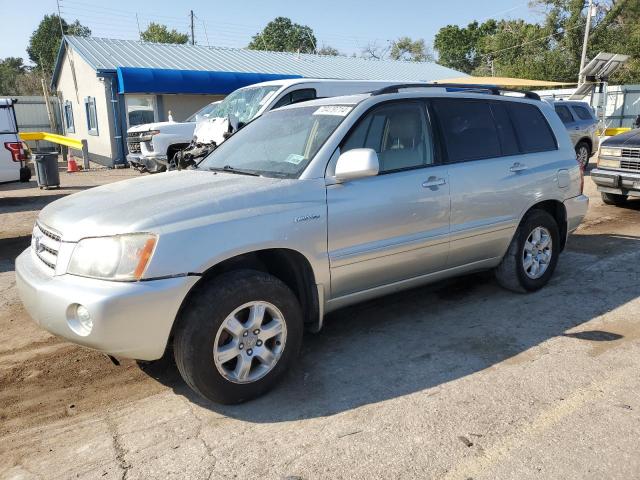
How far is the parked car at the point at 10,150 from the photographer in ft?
31.2

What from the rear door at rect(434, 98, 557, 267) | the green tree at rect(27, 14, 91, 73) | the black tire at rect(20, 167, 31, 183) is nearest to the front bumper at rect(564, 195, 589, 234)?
the rear door at rect(434, 98, 557, 267)

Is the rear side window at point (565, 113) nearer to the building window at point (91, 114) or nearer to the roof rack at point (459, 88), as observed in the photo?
the roof rack at point (459, 88)

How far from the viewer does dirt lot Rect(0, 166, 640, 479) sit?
9.07ft

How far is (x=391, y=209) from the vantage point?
388 centimetres

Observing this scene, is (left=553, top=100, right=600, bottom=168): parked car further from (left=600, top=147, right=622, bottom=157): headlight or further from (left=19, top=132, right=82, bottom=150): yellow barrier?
(left=19, top=132, right=82, bottom=150): yellow barrier

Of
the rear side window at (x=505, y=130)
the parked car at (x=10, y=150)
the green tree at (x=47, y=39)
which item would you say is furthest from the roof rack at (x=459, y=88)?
the green tree at (x=47, y=39)

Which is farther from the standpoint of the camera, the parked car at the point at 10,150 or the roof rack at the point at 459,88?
the parked car at the point at 10,150

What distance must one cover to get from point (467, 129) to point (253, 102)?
6.10m

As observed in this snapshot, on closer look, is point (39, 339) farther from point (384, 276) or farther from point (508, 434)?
point (508, 434)

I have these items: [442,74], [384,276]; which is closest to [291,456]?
[384,276]

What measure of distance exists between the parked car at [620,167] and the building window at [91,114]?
17665 mm

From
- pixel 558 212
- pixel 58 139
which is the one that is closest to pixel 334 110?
pixel 558 212

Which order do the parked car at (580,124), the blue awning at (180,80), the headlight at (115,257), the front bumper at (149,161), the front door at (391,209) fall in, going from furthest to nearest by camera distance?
the blue awning at (180,80)
the parked car at (580,124)
the front bumper at (149,161)
the front door at (391,209)
the headlight at (115,257)

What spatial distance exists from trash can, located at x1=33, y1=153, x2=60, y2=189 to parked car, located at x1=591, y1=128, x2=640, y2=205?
11895mm
